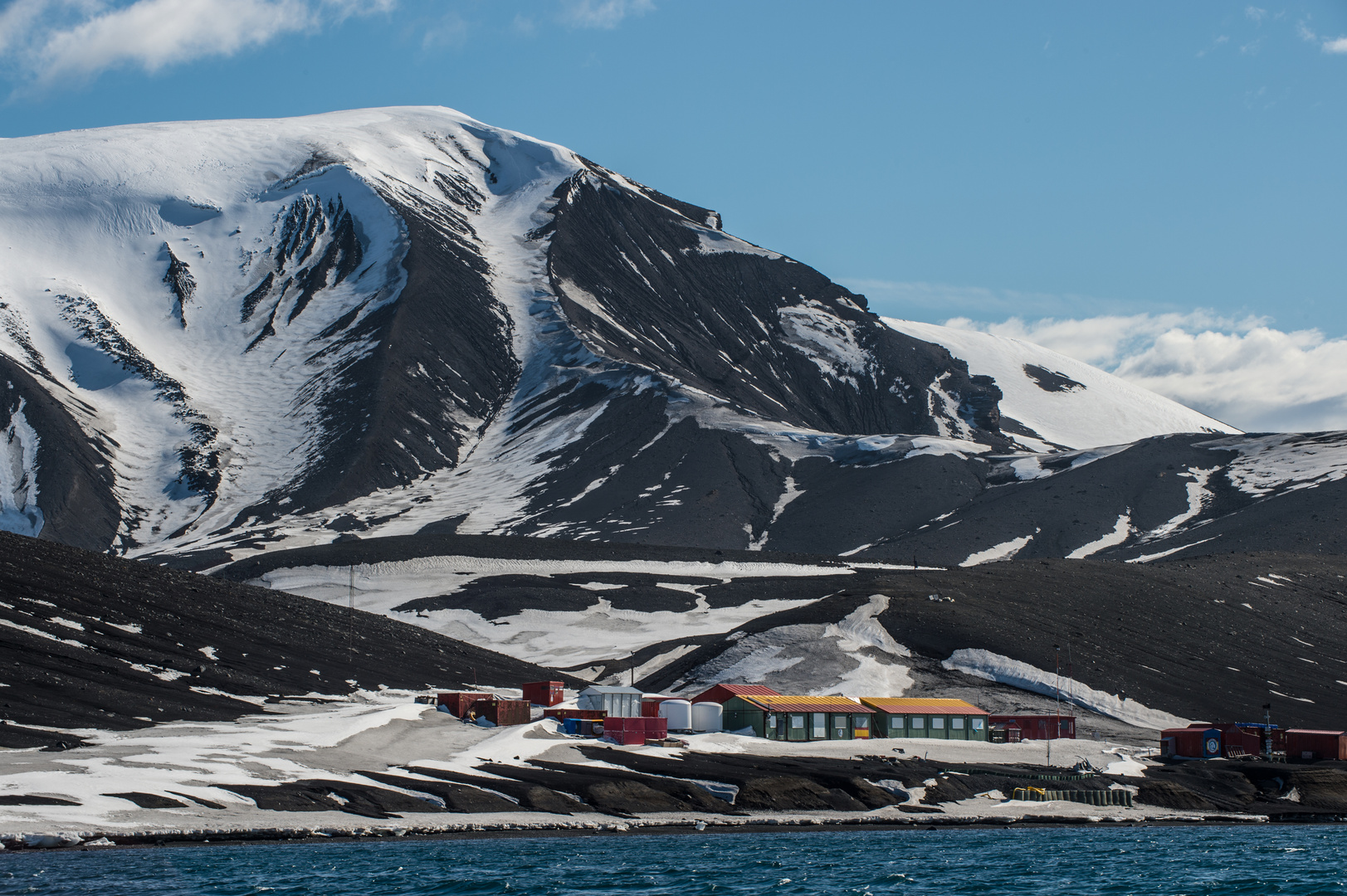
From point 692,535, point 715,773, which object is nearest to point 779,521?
point 692,535

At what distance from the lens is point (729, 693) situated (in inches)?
3391

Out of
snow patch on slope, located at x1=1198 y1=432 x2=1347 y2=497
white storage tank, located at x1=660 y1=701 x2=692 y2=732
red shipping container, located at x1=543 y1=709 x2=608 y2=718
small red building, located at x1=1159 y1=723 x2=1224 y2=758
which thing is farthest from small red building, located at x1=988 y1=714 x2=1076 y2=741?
snow patch on slope, located at x1=1198 y1=432 x2=1347 y2=497

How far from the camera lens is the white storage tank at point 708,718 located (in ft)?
276

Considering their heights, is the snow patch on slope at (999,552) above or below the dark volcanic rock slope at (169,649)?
above

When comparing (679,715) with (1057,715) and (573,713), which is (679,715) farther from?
(1057,715)

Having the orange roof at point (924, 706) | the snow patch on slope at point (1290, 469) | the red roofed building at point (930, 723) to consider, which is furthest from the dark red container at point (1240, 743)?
the snow patch on slope at point (1290, 469)

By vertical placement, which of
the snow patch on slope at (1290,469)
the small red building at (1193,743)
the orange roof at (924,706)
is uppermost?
the snow patch on slope at (1290,469)

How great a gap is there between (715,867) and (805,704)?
3605 cm

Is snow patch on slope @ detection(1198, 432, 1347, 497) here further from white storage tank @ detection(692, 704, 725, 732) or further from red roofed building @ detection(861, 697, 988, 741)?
white storage tank @ detection(692, 704, 725, 732)

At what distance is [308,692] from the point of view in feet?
280

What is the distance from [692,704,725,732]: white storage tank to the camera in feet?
276

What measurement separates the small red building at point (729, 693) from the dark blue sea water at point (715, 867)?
25.3 meters

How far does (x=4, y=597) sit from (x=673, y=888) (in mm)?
57924

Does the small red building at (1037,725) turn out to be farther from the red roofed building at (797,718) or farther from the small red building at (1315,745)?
the small red building at (1315,745)
